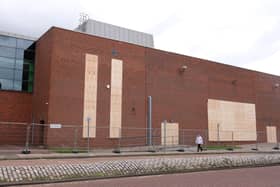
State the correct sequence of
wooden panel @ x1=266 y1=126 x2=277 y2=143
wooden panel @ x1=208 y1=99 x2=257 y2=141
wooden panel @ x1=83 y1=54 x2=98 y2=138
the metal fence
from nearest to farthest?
the metal fence → wooden panel @ x1=83 y1=54 x2=98 y2=138 → wooden panel @ x1=208 y1=99 x2=257 y2=141 → wooden panel @ x1=266 y1=126 x2=277 y2=143

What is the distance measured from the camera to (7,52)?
27641mm

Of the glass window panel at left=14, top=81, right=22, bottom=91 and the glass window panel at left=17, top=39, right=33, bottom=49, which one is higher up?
the glass window panel at left=17, top=39, right=33, bottom=49

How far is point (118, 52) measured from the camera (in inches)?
1116

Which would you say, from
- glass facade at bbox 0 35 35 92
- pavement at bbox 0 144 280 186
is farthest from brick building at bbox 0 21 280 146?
pavement at bbox 0 144 280 186

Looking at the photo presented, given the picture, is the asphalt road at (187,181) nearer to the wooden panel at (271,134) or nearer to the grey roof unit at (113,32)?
the grey roof unit at (113,32)

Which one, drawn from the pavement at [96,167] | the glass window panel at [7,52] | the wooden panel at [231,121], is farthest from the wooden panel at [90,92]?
the wooden panel at [231,121]

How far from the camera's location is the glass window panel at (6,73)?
2700 centimetres

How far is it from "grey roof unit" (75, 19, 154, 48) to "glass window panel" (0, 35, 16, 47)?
23.4 feet

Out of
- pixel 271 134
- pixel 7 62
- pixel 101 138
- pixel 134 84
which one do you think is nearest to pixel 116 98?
pixel 134 84

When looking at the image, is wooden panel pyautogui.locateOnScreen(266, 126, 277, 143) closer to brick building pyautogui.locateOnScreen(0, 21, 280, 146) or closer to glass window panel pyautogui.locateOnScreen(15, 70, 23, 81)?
brick building pyautogui.locateOnScreen(0, 21, 280, 146)

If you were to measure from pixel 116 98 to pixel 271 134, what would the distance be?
2247 centimetres

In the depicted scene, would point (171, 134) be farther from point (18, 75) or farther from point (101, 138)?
→ point (18, 75)

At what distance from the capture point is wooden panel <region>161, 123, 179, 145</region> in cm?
2966

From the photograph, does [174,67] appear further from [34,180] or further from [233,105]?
[34,180]
